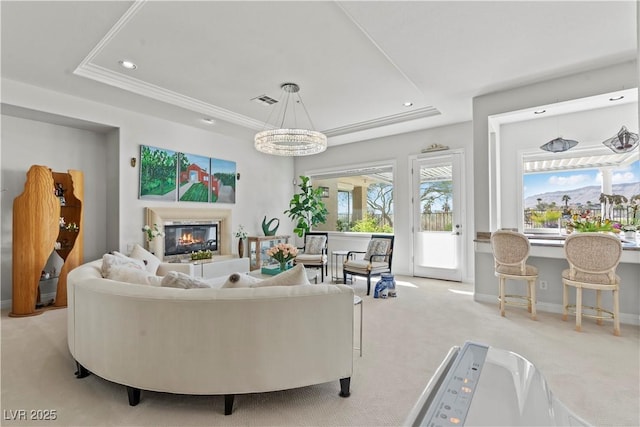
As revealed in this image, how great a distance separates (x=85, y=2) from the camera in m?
2.41

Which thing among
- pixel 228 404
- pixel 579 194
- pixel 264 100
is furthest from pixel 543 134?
pixel 228 404

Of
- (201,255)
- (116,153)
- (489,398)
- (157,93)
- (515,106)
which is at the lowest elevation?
(201,255)

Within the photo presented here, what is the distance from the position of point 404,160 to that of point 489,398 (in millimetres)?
5743

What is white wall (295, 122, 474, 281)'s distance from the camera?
5.29 metres

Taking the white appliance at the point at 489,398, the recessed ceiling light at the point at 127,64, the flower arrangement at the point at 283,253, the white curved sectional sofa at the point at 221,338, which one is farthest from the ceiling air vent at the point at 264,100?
the white appliance at the point at 489,398

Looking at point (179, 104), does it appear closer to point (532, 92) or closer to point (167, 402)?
point (167, 402)

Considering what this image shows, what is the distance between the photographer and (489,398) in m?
0.54

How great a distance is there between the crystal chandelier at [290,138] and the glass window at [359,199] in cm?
235

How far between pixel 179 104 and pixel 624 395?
531 cm

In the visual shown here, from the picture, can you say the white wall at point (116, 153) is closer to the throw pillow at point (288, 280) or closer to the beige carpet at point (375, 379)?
the beige carpet at point (375, 379)

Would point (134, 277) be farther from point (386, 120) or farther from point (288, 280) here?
point (386, 120)

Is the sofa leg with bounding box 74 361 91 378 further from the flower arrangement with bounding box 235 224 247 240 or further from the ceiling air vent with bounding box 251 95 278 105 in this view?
the flower arrangement with bounding box 235 224 247 240

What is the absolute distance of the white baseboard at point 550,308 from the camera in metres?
3.32

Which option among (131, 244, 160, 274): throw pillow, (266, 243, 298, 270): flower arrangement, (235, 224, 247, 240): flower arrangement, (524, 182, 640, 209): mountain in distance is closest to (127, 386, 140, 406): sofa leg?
(131, 244, 160, 274): throw pillow
